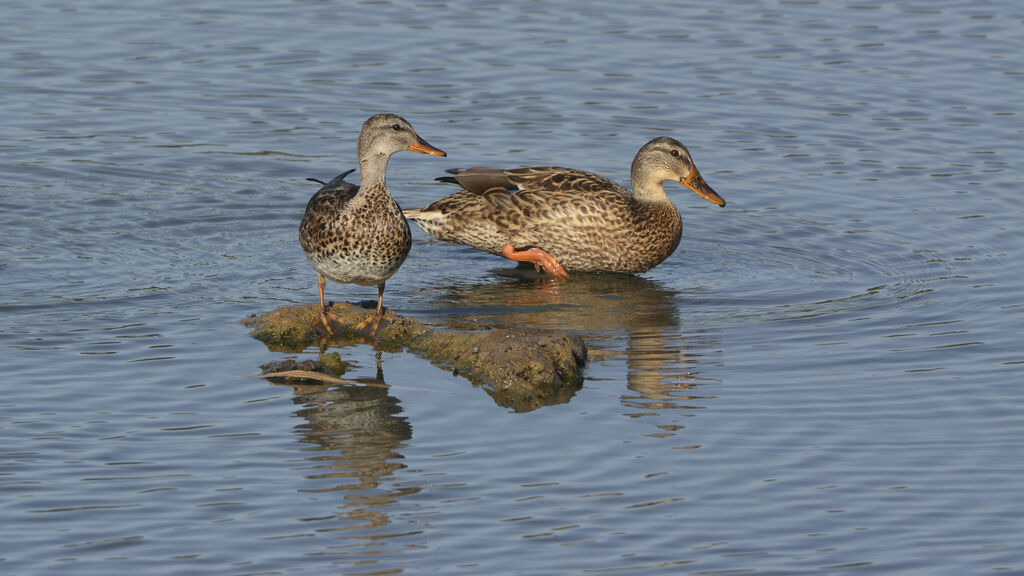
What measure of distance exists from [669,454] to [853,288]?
14.0 ft

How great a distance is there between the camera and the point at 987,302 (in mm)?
11883

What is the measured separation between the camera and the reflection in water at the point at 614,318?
10.1m

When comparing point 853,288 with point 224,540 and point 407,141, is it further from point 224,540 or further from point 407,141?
point 224,540

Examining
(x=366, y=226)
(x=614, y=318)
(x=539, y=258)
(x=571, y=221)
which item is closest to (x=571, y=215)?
(x=571, y=221)

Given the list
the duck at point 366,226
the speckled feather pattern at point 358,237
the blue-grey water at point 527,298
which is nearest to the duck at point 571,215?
the blue-grey water at point 527,298

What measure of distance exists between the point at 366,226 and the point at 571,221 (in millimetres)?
3137

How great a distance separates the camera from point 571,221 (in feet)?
43.8

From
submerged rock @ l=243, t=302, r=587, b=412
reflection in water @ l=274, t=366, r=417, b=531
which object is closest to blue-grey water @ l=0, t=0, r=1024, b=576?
reflection in water @ l=274, t=366, r=417, b=531

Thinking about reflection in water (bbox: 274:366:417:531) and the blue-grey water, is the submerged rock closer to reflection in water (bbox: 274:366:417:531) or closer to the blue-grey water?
the blue-grey water

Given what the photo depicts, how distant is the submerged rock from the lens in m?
9.71

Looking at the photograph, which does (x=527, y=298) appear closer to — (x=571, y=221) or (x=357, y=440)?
(x=571, y=221)

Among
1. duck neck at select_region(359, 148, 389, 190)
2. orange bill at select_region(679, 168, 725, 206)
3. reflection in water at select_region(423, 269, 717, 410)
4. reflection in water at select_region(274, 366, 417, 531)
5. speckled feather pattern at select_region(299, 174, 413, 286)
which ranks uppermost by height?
duck neck at select_region(359, 148, 389, 190)

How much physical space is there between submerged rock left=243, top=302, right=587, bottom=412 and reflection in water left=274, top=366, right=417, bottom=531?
595mm

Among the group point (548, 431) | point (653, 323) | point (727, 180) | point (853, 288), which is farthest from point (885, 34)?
point (548, 431)
